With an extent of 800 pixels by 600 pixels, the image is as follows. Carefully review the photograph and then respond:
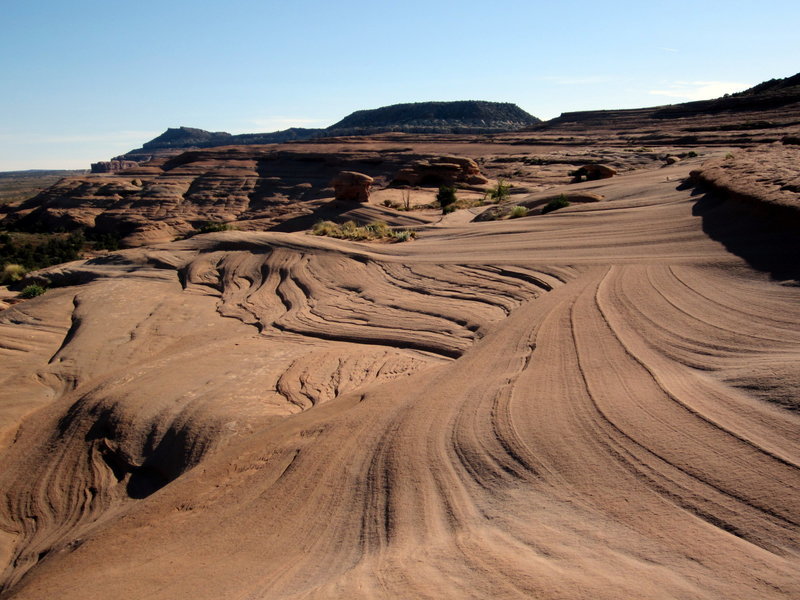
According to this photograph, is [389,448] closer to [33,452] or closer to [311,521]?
[311,521]

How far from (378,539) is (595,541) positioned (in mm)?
1538

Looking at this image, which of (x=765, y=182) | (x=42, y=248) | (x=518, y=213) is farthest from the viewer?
(x=42, y=248)

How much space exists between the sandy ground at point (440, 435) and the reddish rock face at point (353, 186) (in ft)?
60.6

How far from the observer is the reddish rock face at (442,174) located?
125ft

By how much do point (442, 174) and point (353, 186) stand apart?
9944 millimetres

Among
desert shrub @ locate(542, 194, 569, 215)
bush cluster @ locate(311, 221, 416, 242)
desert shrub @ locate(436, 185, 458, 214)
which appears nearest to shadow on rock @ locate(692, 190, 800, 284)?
desert shrub @ locate(542, 194, 569, 215)

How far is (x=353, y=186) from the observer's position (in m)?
30.1

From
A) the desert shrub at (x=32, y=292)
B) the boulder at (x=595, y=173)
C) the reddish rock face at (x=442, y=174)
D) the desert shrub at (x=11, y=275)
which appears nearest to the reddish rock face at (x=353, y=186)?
the reddish rock face at (x=442, y=174)

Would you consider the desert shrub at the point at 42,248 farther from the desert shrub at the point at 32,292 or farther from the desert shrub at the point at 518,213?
the desert shrub at the point at 518,213

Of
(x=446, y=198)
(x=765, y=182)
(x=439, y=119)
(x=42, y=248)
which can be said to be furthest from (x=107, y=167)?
(x=765, y=182)

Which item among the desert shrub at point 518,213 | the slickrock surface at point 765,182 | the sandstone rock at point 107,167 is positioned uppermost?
the sandstone rock at point 107,167

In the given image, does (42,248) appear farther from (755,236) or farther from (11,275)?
(755,236)

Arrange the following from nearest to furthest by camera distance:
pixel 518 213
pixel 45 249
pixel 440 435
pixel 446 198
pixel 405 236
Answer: pixel 440 435 → pixel 405 236 → pixel 518 213 → pixel 446 198 → pixel 45 249

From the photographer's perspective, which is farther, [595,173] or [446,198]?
[446,198]
